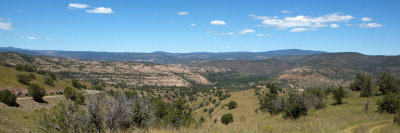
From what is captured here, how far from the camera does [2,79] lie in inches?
1609

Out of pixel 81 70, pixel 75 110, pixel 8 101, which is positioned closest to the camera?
pixel 75 110

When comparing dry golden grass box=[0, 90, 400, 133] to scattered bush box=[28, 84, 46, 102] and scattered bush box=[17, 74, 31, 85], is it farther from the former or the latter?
scattered bush box=[17, 74, 31, 85]

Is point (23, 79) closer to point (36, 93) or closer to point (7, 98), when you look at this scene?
point (36, 93)

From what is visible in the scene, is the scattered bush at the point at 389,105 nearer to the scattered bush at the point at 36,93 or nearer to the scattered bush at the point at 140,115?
the scattered bush at the point at 140,115

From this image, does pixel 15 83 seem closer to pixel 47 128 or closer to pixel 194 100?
pixel 47 128

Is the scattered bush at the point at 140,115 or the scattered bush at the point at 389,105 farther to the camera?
the scattered bush at the point at 389,105

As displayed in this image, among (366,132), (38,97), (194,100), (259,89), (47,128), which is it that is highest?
(366,132)

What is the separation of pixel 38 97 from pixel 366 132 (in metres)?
40.5

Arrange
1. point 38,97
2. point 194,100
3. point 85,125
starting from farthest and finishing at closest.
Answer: point 194,100, point 38,97, point 85,125

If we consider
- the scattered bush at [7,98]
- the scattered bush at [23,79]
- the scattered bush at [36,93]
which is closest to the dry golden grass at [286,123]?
the scattered bush at [36,93]

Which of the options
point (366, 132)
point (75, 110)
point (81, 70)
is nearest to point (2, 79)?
point (75, 110)

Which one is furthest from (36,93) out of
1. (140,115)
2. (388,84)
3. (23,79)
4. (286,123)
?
(388,84)

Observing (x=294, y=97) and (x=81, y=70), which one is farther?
(x=81, y=70)

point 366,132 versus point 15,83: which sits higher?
point 366,132
